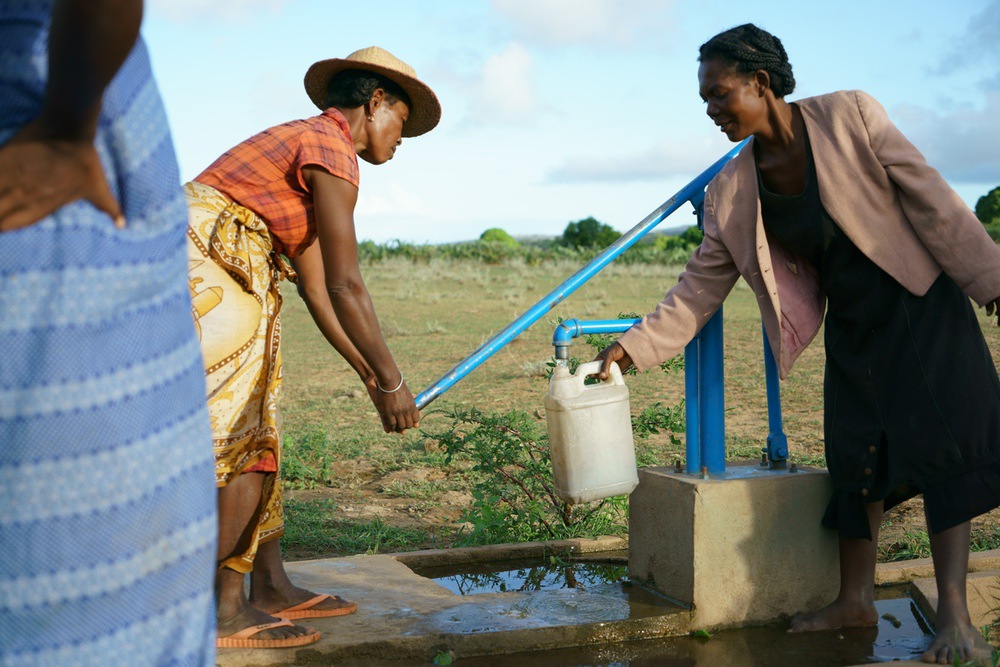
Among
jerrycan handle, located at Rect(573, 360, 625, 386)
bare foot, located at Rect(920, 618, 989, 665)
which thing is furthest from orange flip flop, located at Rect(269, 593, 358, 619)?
bare foot, located at Rect(920, 618, 989, 665)

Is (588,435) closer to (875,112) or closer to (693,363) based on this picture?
(693,363)

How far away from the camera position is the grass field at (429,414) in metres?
4.88

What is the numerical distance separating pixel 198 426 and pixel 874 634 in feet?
8.53

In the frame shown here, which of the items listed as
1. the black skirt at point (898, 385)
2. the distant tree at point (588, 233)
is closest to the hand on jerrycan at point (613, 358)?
the black skirt at point (898, 385)

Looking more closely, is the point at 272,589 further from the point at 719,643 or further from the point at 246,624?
the point at 719,643

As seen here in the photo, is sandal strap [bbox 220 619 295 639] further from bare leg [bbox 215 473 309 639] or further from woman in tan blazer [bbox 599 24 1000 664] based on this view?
woman in tan blazer [bbox 599 24 1000 664]

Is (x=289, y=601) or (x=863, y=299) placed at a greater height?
(x=863, y=299)

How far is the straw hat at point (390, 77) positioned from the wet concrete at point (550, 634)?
1.60 meters

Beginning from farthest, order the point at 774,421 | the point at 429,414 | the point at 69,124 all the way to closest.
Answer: the point at 429,414
the point at 774,421
the point at 69,124

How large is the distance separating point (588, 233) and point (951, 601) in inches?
1529

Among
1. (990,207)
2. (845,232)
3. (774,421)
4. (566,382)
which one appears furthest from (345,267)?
(990,207)

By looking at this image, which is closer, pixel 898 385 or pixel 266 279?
pixel 266 279

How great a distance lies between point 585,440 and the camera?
318 centimetres

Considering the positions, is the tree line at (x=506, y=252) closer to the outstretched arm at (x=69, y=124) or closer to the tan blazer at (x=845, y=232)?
the tan blazer at (x=845, y=232)
